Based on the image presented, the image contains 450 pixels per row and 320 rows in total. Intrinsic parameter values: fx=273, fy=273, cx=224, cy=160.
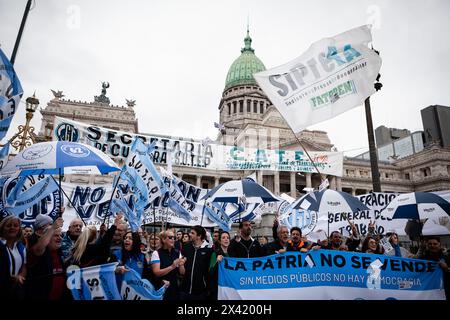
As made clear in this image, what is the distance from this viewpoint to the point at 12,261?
10.3 ft

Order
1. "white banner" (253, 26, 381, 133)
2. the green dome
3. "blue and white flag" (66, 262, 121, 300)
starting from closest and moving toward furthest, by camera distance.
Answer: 1. "blue and white flag" (66, 262, 121, 300)
2. "white banner" (253, 26, 381, 133)
3. the green dome

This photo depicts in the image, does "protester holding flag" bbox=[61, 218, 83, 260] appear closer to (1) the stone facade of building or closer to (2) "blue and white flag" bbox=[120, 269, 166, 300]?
(2) "blue and white flag" bbox=[120, 269, 166, 300]

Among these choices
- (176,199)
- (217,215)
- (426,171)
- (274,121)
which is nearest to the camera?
(176,199)

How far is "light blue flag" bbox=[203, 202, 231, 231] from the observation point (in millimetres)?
10367

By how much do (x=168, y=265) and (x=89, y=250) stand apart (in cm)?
121

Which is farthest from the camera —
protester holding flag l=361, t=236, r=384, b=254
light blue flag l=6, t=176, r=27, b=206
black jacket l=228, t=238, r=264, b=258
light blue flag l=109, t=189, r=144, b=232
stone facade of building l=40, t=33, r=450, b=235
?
stone facade of building l=40, t=33, r=450, b=235

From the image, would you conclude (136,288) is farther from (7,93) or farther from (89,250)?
(7,93)

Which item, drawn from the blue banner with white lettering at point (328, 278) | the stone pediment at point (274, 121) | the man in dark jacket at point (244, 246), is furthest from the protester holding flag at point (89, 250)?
the stone pediment at point (274, 121)

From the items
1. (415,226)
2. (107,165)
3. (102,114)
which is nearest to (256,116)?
(102,114)

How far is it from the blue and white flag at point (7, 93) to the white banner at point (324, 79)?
Answer: 177 inches

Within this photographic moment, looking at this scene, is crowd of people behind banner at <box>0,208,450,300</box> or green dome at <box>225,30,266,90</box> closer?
crowd of people behind banner at <box>0,208,450,300</box>

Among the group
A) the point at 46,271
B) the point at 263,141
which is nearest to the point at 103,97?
the point at 263,141

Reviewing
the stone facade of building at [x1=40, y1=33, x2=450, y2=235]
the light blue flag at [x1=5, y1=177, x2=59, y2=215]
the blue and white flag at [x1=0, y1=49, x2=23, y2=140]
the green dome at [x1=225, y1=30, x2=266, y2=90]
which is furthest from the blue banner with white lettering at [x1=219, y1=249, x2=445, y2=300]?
the green dome at [x1=225, y1=30, x2=266, y2=90]

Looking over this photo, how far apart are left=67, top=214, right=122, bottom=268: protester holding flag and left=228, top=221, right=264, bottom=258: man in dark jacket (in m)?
2.12
